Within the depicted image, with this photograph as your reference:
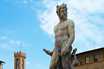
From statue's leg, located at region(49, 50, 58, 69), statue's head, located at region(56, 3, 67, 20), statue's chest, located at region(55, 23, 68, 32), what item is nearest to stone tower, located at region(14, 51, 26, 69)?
statue's chest, located at region(55, 23, 68, 32)

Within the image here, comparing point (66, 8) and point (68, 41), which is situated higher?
point (66, 8)

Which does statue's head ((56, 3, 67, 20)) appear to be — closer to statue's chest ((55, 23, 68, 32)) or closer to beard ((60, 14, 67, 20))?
beard ((60, 14, 67, 20))

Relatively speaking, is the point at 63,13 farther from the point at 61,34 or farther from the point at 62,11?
the point at 61,34

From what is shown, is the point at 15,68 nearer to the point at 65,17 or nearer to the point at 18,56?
the point at 18,56

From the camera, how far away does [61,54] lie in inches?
483

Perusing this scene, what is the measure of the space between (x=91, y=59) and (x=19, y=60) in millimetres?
83237

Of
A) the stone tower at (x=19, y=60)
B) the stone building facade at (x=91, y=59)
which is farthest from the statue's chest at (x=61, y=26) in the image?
the stone tower at (x=19, y=60)

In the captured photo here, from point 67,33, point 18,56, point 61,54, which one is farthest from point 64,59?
point 18,56

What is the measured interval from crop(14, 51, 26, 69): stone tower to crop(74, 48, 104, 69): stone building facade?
7966 cm

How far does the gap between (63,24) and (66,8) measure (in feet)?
2.92

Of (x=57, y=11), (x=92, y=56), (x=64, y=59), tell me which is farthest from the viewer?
(x=92, y=56)

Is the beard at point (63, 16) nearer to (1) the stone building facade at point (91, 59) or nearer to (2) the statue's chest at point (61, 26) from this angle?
(2) the statue's chest at point (61, 26)

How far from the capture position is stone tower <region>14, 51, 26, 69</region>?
449 ft

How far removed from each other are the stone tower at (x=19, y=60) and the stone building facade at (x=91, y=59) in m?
79.7
